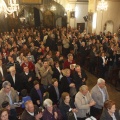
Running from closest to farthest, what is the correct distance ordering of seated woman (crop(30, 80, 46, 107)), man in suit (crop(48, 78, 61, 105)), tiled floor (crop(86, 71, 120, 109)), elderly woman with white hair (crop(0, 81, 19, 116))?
elderly woman with white hair (crop(0, 81, 19, 116)) → seated woman (crop(30, 80, 46, 107)) → man in suit (crop(48, 78, 61, 105)) → tiled floor (crop(86, 71, 120, 109))

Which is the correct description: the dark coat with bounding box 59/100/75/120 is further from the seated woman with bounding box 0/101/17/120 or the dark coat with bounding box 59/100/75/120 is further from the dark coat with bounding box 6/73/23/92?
the dark coat with bounding box 6/73/23/92

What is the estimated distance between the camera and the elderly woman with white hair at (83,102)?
15.1ft

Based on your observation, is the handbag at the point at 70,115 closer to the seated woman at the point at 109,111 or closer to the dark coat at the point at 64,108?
the dark coat at the point at 64,108

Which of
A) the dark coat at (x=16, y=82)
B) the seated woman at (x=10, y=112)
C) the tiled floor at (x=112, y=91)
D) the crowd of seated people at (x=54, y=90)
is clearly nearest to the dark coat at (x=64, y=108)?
the crowd of seated people at (x=54, y=90)

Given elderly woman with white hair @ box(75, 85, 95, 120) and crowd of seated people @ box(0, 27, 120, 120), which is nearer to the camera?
crowd of seated people @ box(0, 27, 120, 120)

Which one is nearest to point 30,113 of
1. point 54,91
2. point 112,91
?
point 54,91

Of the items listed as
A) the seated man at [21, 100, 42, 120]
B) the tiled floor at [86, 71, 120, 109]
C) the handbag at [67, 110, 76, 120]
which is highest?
the seated man at [21, 100, 42, 120]

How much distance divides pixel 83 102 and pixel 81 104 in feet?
0.26

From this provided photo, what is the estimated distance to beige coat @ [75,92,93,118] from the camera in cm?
461

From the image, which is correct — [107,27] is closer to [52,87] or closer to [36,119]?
[52,87]

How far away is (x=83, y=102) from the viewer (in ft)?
15.3

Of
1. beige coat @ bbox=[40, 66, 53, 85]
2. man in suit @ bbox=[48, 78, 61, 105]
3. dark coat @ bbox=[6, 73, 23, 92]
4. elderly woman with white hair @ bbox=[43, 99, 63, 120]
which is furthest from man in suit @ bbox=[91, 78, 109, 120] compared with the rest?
dark coat @ bbox=[6, 73, 23, 92]

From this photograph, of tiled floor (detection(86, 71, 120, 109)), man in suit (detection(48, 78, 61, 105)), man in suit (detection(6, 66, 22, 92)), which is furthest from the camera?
tiled floor (detection(86, 71, 120, 109))

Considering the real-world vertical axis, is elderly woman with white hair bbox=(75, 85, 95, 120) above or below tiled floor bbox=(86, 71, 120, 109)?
above
